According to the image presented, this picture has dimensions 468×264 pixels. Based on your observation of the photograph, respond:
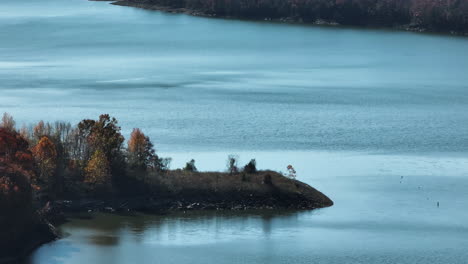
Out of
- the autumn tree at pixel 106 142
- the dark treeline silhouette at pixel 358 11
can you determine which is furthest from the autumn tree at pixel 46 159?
the dark treeline silhouette at pixel 358 11

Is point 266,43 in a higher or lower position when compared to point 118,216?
higher

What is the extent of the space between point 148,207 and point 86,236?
3.22m

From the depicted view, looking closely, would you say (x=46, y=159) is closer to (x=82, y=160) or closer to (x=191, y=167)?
(x=82, y=160)

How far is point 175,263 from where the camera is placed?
28109mm

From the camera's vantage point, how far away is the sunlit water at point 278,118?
30.2m

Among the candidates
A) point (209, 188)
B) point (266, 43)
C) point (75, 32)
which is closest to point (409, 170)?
point (209, 188)

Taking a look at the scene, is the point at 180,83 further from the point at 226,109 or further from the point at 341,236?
the point at 341,236

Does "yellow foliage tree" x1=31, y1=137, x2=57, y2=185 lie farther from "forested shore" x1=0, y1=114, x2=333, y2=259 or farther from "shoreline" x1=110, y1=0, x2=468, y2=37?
"shoreline" x1=110, y1=0, x2=468, y2=37

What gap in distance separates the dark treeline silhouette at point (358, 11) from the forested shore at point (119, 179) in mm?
64991

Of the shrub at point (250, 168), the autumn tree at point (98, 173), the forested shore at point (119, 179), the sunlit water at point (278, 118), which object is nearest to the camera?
the sunlit water at point (278, 118)

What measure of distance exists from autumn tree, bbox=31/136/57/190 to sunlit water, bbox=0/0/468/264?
88.8 inches

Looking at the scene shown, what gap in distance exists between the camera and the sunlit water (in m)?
30.2

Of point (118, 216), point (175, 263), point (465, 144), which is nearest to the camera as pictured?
point (175, 263)

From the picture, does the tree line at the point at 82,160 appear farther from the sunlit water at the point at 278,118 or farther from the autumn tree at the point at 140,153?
the sunlit water at the point at 278,118
